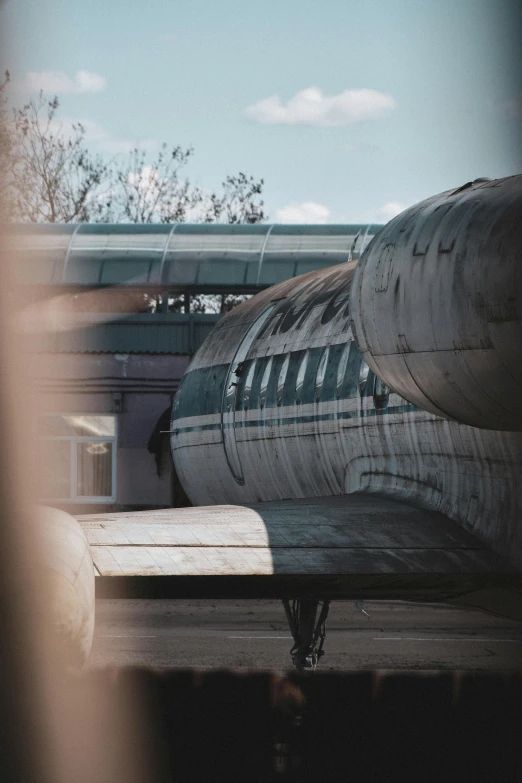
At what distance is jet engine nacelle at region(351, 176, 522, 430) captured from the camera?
523cm

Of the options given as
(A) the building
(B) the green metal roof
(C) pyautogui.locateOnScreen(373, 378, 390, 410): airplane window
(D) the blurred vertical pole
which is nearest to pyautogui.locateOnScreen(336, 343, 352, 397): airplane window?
(C) pyautogui.locateOnScreen(373, 378, 390, 410): airplane window

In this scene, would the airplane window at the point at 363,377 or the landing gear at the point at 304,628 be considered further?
the landing gear at the point at 304,628

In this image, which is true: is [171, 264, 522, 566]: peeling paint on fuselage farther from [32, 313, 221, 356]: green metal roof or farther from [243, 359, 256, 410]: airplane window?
[32, 313, 221, 356]: green metal roof

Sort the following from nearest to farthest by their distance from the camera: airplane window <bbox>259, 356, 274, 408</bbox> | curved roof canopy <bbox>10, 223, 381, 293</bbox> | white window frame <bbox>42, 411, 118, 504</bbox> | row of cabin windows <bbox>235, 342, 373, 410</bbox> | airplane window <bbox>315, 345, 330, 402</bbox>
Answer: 1. row of cabin windows <bbox>235, 342, 373, 410</bbox>
2. airplane window <bbox>315, 345, 330, 402</bbox>
3. airplane window <bbox>259, 356, 274, 408</bbox>
4. white window frame <bbox>42, 411, 118, 504</bbox>
5. curved roof canopy <bbox>10, 223, 381, 293</bbox>

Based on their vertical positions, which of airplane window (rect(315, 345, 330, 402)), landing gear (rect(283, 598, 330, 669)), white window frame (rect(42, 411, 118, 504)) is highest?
airplane window (rect(315, 345, 330, 402))

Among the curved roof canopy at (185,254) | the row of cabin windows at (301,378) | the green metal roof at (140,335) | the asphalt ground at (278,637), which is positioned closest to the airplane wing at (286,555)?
the row of cabin windows at (301,378)

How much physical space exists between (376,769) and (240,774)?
2.07 ft

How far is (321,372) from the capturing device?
11867 millimetres

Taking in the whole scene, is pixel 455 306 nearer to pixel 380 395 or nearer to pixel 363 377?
pixel 380 395

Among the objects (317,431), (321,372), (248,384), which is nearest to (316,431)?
(317,431)

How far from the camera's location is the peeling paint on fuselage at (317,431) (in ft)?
26.3

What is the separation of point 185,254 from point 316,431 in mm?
19161

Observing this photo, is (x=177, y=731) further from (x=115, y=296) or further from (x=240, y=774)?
(x=115, y=296)

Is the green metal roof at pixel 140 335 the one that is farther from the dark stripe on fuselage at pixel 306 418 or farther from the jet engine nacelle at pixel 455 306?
the jet engine nacelle at pixel 455 306
